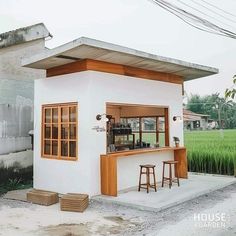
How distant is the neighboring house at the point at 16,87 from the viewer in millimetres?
8562

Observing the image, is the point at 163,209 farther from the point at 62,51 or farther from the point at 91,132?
the point at 62,51

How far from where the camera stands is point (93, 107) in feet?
22.1

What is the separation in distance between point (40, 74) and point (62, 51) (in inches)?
150

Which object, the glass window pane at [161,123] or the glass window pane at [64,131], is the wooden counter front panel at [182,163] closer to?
the glass window pane at [161,123]

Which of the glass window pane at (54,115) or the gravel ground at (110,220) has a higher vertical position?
the glass window pane at (54,115)

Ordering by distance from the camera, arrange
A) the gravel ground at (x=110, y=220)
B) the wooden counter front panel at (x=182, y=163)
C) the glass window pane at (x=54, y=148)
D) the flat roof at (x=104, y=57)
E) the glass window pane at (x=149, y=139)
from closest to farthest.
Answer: the gravel ground at (x=110, y=220) → the flat roof at (x=104, y=57) → the glass window pane at (x=54, y=148) → the wooden counter front panel at (x=182, y=163) → the glass window pane at (x=149, y=139)

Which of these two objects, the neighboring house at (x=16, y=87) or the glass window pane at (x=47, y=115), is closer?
the glass window pane at (x=47, y=115)

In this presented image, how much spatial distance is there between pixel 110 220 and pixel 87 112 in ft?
7.97

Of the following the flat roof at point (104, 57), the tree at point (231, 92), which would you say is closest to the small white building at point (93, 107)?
the flat roof at point (104, 57)

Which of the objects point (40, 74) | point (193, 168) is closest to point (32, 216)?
point (40, 74)

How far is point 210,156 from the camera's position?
1020 cm

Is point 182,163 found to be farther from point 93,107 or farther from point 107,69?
point 107,69

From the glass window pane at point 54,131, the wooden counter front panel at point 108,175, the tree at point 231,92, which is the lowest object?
the wooden counter front panel at point 108,175

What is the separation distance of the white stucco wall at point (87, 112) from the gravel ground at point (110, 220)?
84 centimetres
